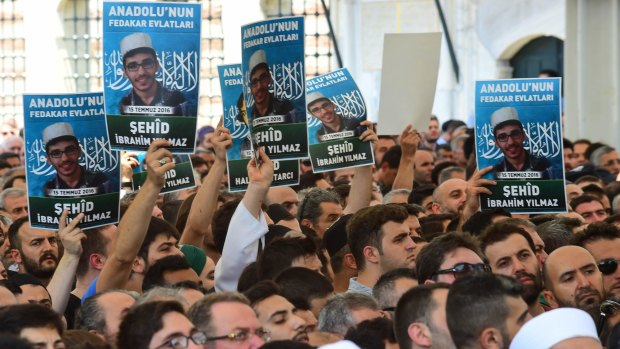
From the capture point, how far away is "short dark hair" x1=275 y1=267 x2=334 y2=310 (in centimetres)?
769

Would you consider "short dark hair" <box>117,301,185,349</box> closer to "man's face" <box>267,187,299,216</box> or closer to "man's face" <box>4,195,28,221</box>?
"man's face" <box>267,187,299,216</box>

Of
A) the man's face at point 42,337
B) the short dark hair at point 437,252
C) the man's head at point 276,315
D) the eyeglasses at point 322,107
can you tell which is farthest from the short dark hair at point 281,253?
the eyeglasses at point 322,107

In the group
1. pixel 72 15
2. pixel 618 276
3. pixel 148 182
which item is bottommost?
pixel 618 276

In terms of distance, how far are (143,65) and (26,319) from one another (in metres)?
3.05

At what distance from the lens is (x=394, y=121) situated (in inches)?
484

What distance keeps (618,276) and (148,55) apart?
3118mm

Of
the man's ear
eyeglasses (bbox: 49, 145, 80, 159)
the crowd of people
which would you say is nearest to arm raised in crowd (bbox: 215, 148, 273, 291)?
the crowd of people

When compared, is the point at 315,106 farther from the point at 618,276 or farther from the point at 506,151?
the point at 618,276

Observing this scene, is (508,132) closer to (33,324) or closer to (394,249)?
(394,249)

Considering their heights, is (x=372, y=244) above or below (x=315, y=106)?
below

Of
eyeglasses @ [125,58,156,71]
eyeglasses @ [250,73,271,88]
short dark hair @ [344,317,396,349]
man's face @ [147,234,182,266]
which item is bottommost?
short dark hair @ [344,317,396,349]

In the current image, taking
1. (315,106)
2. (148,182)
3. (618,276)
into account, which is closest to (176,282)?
(148,182)

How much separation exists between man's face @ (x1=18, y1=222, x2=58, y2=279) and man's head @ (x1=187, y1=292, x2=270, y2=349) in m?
3.26

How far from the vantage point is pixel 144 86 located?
890cm
